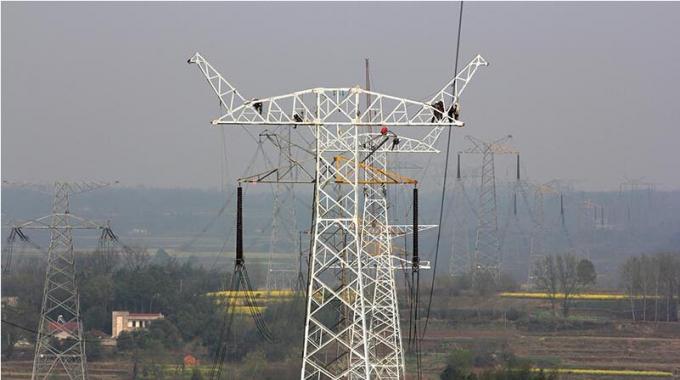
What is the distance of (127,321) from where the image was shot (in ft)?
219

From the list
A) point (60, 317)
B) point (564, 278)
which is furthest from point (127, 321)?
point (564, 278)

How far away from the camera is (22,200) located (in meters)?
116

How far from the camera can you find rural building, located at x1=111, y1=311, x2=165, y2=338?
2596 inches

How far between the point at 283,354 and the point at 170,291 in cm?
2009

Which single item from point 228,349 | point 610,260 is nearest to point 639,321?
point 228,349

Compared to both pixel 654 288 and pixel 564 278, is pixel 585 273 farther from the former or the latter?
pixel 654 288

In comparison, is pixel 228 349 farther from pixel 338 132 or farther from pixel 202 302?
pixel 338 132

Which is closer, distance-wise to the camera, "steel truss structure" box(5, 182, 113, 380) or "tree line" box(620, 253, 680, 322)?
"steel truss structure" box(5, 182, 113, 380)

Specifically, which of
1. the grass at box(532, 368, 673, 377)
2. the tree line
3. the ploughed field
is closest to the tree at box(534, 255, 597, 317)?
the tree line

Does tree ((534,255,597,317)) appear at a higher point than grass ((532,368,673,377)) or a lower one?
higher

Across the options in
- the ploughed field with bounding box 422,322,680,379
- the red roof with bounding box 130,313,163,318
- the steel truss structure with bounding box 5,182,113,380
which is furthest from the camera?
the red roof with bounding box 130,313,163,318

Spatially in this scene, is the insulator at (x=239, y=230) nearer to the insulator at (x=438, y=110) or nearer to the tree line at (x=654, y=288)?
the insulator at (x=438, y=110)

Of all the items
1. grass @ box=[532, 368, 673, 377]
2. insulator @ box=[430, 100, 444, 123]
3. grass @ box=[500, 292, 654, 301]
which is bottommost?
grass @ box=[532, 368, 673, 377]

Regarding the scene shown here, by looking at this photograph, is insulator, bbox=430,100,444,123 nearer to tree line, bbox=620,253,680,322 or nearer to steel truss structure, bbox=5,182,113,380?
steel truss structure, bbox=5,182,113,380
